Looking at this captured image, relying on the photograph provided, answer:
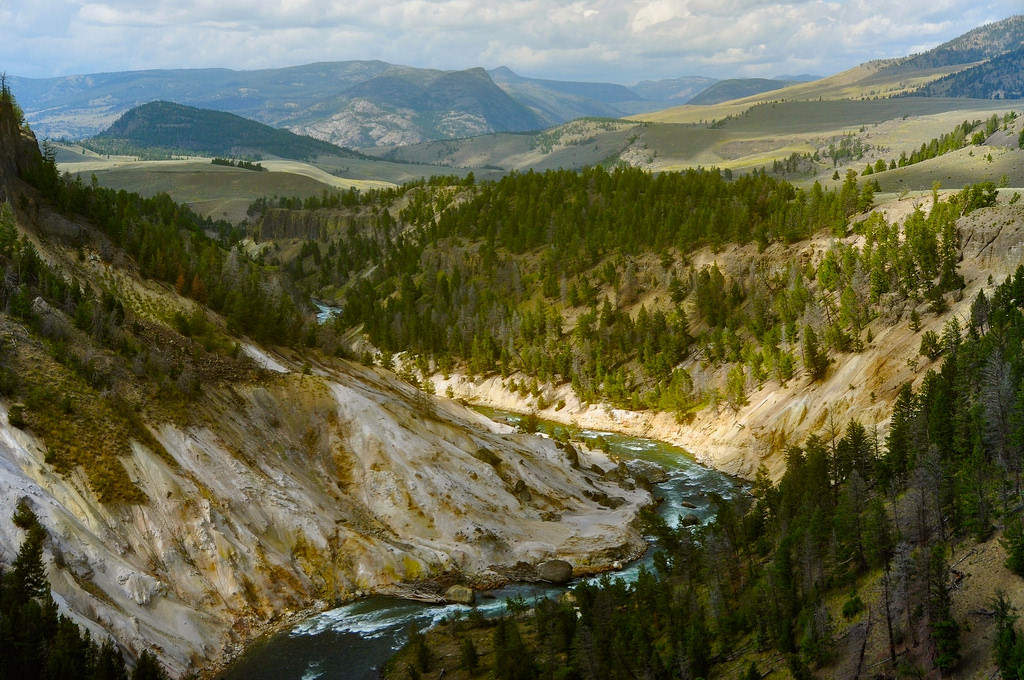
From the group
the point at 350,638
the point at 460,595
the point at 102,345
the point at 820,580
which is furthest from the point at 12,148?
the point at 820,580

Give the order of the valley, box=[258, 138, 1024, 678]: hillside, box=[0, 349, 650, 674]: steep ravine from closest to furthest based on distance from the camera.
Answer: box=[258, 138, 1024, 678]: hillside, the valley, box=[0, 349, 650, 674]: steep ravine

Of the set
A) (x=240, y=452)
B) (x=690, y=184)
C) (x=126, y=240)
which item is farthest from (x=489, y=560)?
(x=690, y=184)

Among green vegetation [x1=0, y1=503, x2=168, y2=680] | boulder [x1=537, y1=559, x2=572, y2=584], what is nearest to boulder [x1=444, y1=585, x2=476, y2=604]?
boulder [x1=537, y1=559, x2=572, y2=584]

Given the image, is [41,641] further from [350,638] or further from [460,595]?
[460,595]

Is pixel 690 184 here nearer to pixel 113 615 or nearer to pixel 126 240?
pixel 126 240

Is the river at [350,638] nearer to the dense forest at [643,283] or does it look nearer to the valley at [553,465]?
the valley at [553,465]

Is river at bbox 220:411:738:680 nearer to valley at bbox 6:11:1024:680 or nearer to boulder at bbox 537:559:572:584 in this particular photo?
boulder at bbox 537:559:572:584
